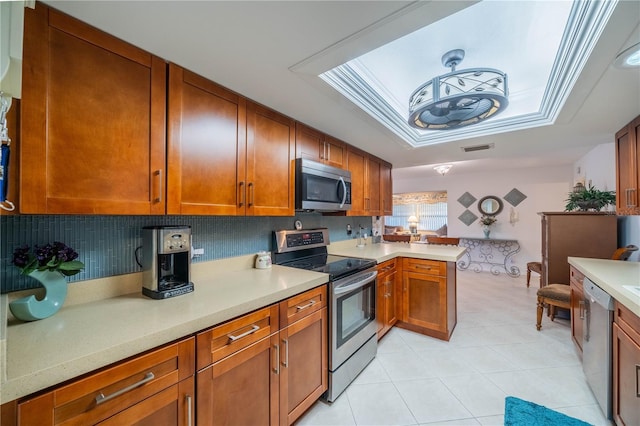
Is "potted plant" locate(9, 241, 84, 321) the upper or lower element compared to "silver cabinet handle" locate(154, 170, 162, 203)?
lower

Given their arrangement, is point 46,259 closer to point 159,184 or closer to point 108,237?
point 108,237

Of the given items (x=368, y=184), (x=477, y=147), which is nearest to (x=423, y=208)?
(x=477, y=147)

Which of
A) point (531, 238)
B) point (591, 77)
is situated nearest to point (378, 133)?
point (591, 77)

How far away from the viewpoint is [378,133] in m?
2.38

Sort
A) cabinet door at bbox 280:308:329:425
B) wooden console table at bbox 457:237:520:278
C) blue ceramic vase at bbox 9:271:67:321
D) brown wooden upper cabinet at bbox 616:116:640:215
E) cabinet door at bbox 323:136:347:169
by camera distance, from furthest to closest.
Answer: wooden console table at bbox 457:237:520:278, cabinet door at bbox 323:136:347:169, brown wooden upper cabinet at bbox 616:116:640:215, cabinet door at bbox 280:308:329:425, blue ceramic vase at bbox 9:271:67:321

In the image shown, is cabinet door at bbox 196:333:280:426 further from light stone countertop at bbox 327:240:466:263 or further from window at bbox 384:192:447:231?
window at bbox 384:192:447:231

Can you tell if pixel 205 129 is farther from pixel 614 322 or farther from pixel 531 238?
pixel 531 238

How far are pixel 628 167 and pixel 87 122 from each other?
368 centimetres

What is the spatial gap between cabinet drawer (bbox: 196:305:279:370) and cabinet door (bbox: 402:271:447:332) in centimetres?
183

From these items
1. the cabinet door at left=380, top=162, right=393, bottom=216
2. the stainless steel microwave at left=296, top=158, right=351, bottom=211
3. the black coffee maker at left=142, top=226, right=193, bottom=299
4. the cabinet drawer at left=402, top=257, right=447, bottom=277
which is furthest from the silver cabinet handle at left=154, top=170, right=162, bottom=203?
the cabinet door at left=380, top=162, right=393, bottom=216

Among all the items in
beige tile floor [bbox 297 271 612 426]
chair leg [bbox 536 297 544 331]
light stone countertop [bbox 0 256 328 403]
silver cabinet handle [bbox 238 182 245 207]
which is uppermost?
silver cabinet handle [bbox 238 182 245 207]

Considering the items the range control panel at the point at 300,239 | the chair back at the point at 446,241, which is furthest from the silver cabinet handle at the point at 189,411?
the chair back at the point at 446,241

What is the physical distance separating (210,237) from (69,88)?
103 cm

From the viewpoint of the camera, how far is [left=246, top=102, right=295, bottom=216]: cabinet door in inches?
66.4
